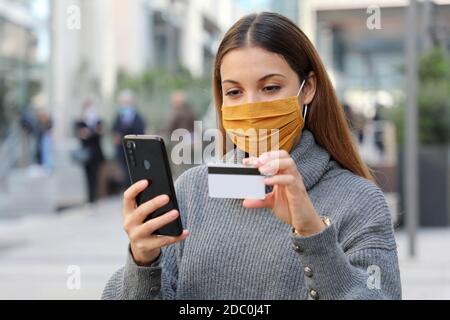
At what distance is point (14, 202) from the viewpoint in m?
15.1

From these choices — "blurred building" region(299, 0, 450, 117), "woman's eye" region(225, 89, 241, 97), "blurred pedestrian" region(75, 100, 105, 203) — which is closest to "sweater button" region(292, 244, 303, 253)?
"woman's eye" region(225, 89, 241, 97)

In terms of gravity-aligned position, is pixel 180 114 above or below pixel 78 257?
above

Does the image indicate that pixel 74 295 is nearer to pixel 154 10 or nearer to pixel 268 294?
pixel 268 294

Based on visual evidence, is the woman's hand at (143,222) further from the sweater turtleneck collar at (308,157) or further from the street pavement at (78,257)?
the street pavement at (78,257)

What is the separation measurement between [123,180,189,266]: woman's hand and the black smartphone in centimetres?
1

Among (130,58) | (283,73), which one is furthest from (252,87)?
(130,58)

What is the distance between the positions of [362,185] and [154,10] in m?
25.1

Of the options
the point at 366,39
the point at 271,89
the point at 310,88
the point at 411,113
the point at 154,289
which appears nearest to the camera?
the point at 154,289

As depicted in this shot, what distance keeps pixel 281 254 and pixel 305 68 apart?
419 millimetres

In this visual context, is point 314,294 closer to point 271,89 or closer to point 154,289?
point 154,289

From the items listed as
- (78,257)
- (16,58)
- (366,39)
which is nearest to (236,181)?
(78,257)

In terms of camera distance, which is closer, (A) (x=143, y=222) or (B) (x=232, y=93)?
(A) (x=143, y=222)

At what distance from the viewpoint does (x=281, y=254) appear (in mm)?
1898

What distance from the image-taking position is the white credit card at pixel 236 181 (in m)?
1.63
